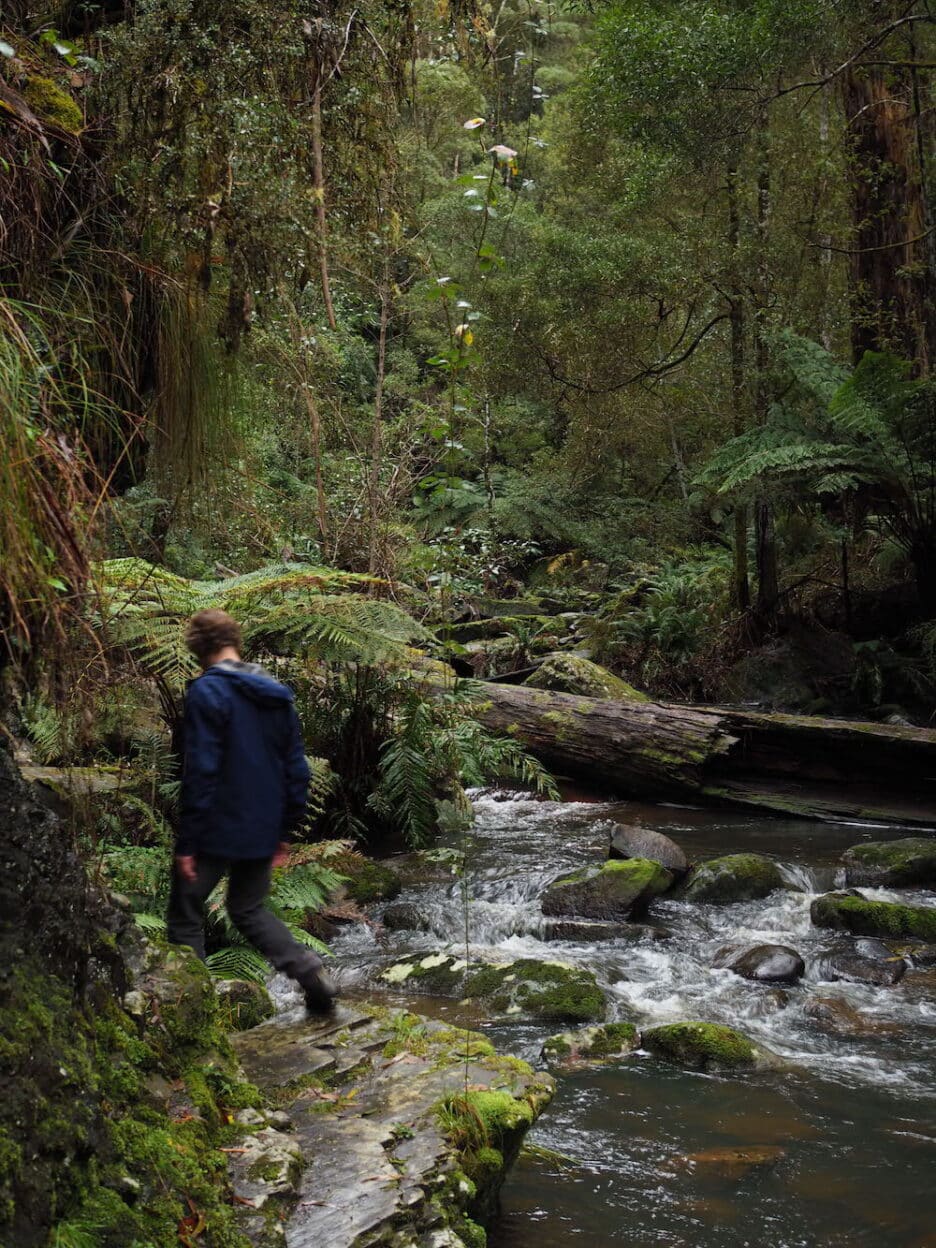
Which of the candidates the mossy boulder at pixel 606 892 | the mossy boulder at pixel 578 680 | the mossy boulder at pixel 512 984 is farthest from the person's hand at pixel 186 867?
the mossy boulder at pixel 578 680

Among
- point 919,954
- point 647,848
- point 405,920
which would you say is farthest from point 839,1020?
point 405,920

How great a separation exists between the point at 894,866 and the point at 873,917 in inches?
40.3

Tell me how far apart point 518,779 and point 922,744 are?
3.82m

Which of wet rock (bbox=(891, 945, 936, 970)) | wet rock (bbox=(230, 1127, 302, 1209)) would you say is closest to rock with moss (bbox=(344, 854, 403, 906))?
wet rock (bbox=(891, 945, 936, 970))

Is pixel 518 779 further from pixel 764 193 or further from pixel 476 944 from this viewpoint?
pixel 764 193

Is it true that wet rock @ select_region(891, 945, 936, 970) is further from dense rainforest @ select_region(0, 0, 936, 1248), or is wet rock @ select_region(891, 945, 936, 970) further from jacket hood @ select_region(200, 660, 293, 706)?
jacket hood @ select_region(200, 660, 293, 706)

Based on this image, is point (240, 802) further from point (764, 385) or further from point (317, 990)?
point (764, 385)

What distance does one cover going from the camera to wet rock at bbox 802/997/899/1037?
5109mm

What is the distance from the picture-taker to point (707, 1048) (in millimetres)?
4684

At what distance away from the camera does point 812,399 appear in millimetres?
13266

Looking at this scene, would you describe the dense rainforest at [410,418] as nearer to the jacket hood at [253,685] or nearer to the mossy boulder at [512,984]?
the jacket hood at [253,685]

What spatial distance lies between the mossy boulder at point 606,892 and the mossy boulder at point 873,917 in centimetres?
111

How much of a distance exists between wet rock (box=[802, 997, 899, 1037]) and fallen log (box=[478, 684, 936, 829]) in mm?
3996

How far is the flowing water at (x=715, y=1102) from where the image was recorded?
3342mm
